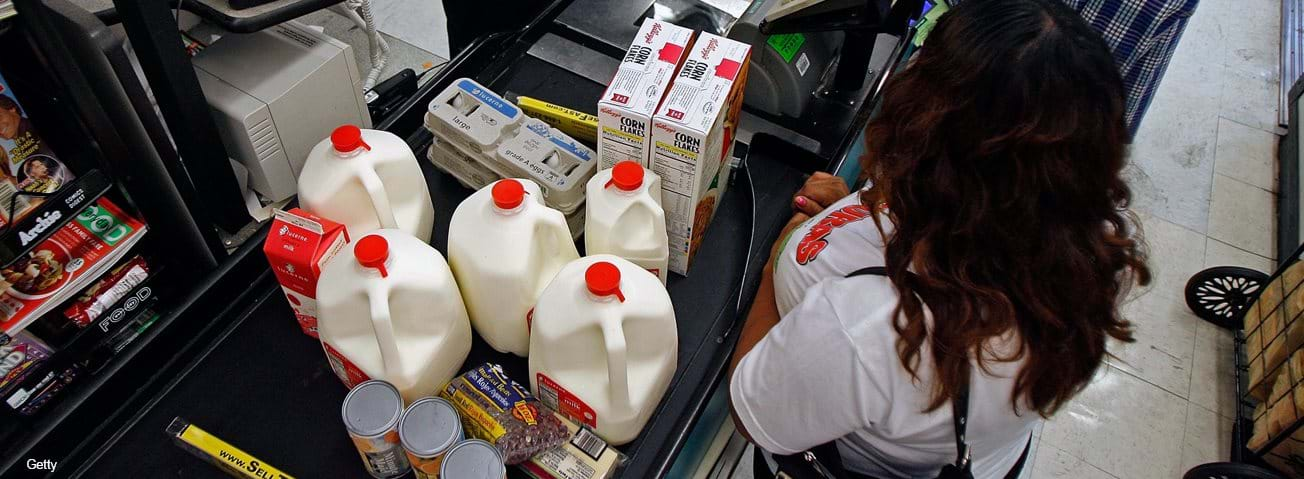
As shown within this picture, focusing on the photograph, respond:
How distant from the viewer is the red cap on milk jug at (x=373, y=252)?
1.12 metres

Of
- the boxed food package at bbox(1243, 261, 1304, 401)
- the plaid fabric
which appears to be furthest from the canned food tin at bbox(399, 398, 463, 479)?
the boxed food package at bbox(1243, 261, 1304, 401)

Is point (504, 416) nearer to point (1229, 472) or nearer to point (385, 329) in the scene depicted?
point (385, 329)

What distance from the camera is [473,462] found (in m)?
1.09

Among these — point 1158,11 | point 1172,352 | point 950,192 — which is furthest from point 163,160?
point 1172,352

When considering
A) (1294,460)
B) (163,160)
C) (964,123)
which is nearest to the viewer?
(964,123)

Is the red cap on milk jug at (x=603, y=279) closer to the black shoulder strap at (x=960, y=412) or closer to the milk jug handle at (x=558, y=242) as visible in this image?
the milk jug handle at (x=558, y=242)

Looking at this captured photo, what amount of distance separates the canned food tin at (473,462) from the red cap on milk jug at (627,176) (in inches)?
18.0

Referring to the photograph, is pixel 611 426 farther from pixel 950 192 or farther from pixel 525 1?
pixel 525 1

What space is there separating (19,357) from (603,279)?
38.2 inches

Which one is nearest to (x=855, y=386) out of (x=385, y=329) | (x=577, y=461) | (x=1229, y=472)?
(x=577, y=461)

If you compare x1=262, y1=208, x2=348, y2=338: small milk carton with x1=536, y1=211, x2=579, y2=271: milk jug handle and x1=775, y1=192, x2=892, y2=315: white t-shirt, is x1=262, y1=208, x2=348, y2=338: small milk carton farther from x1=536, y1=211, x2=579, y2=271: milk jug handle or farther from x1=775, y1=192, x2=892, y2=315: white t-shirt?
Result: x1=775, y1=192, x2=892, y2=315: white t-shirt

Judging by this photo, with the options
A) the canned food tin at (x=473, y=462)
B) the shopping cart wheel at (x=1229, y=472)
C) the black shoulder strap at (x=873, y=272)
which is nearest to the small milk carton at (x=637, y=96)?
the black shoulder strap at (x=873, y=272)

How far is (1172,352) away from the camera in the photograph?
8.35 ft

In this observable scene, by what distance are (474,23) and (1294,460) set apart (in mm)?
2399
